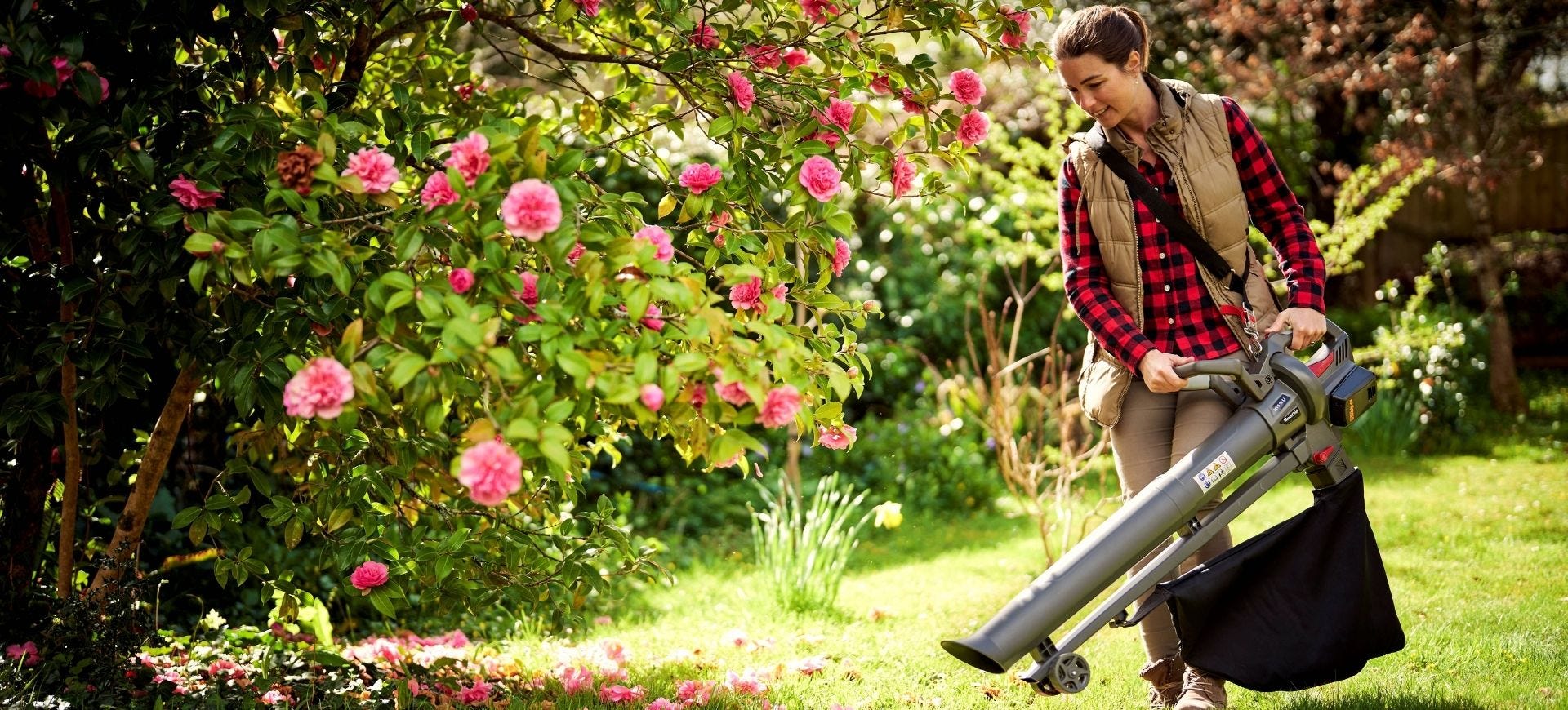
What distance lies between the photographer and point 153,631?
107 inches

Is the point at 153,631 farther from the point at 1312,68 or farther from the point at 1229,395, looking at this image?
the point at 1312,68

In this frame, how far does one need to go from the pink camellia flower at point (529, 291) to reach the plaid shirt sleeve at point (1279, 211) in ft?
4.92

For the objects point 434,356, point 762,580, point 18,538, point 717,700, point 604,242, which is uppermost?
point 604,242

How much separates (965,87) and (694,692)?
157 cm

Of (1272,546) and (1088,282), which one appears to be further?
(1088,282)

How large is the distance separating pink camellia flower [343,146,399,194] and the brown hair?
4.31 ft

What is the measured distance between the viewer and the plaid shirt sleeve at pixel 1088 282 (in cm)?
237

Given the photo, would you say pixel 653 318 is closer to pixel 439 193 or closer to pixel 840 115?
pixel 439 193

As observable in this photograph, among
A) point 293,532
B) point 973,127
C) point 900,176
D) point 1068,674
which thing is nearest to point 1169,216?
point 973,127

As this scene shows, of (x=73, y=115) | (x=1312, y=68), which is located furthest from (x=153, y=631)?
(x=1312, y=68)

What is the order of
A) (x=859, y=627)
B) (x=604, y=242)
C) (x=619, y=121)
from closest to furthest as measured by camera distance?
(x=604, y=242) → (x=619, y=121) → (x=859, y=627)

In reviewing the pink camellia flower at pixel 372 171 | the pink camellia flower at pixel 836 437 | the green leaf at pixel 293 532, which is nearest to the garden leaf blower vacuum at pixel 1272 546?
the pink camellia flower at pixel 836 437

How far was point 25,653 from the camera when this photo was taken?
2625mm

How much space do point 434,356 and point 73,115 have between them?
3.75 feet
